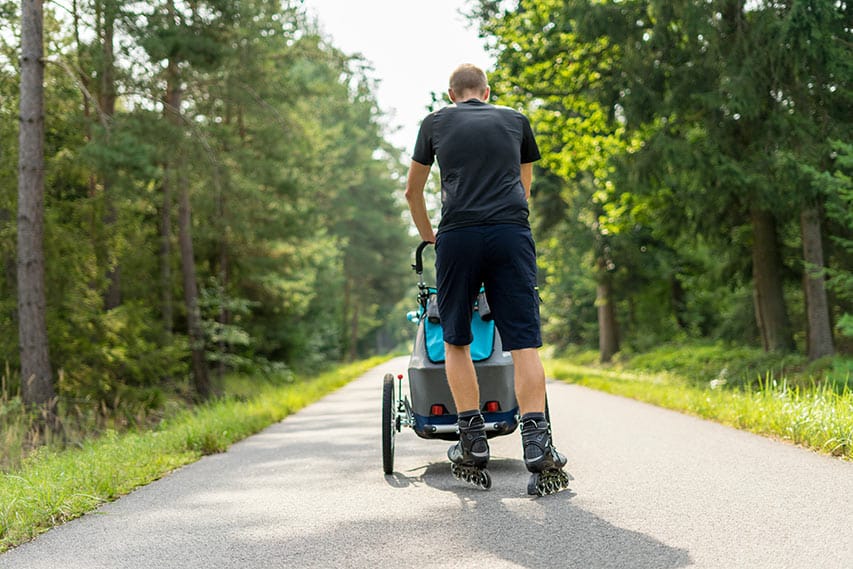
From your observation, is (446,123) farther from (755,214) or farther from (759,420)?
(755,214)

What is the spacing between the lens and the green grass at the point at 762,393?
20.2 feet

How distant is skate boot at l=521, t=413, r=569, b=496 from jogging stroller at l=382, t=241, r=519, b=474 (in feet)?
1.96

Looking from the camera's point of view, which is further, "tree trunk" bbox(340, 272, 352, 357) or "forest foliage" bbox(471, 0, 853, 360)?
"tree trunk" bbox(340, 272, 352, 357)

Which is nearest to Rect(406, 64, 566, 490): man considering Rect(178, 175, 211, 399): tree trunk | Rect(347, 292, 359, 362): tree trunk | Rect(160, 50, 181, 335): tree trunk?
Rect(160, 50, 181, 335): tree trunk

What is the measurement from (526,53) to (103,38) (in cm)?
798

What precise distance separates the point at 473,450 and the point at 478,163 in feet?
5.16

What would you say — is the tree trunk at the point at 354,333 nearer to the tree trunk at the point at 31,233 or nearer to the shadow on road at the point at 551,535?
the tree trunk at the point at 31,233

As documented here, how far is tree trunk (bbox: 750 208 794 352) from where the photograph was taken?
581 inches

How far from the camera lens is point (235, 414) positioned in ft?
31.8

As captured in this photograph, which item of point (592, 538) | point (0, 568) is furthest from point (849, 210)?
point (0, 568)

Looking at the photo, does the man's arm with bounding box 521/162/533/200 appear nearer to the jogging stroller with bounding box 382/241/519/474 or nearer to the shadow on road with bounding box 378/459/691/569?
the jogging stroller with bounding box 382/241/519/474

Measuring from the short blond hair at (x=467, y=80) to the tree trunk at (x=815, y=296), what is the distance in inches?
372

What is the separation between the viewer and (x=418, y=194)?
5.05m

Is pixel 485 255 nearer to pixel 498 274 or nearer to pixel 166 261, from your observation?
pixel 498 274
